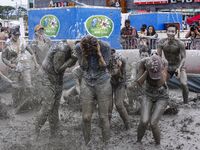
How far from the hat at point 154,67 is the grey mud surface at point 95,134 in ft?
3.93

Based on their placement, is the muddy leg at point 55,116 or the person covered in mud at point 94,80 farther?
the muddy leg at point 55,116

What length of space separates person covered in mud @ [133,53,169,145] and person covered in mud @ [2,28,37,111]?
4114mm

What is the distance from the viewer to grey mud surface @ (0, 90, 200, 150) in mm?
7082

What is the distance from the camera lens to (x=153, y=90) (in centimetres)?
696

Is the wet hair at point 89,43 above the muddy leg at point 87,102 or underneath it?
above

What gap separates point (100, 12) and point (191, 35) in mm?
4025

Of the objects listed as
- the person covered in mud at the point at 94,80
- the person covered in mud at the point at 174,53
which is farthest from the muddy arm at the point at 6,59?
the person covered in mud at the point at 94,80

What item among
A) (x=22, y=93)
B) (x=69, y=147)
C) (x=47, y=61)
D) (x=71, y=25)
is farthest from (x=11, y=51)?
(x=71, y=25)

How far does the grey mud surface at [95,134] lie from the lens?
7082 millimetres

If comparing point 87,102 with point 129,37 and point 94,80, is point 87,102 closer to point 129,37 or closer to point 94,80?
point 94,80

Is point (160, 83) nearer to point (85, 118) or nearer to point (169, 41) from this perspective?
point (85, 118)

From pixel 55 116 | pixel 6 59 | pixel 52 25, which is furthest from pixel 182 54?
pixel 52 25

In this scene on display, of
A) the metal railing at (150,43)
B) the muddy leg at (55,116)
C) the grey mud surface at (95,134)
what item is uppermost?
the metal railing at (150,43)

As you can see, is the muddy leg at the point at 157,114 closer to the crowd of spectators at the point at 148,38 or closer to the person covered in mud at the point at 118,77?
the person covered in mud at the point at 118,77
